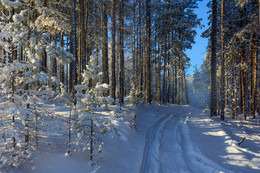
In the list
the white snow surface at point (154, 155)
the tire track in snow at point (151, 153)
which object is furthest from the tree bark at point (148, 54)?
the white snow surface at point (154, 155)

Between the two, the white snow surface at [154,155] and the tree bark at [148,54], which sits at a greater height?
the tree bark at [148,54]

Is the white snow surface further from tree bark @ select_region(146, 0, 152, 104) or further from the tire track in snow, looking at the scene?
tree bark @ select_region(146, 0, 152, 104)

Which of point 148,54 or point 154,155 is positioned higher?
point 148,54

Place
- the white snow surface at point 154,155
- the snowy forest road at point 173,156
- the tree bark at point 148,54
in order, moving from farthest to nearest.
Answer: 1. the tree bark at point 148,54
2. the snowy forest road at point 173,156
3. the white snow surface at point 154,155

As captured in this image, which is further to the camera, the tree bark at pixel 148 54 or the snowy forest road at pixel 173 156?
the tree bark at pixel 148 54

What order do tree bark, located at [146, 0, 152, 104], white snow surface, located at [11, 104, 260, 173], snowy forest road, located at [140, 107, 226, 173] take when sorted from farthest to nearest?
tree bark, located at [146, 0, 152, 104] → snowy forest road, located at [140, 107, 226, 173] → white snow surface, located at [11, 104, 260, 173]

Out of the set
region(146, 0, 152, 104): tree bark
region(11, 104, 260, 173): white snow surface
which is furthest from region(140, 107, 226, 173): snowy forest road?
region(146, 0, 152, 104): tree bark

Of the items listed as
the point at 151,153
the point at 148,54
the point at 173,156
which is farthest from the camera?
the point at 148,54

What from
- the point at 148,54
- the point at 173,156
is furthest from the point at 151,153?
the point at 148,54

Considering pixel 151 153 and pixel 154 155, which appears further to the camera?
pixel 151 153

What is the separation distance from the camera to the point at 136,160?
542cm

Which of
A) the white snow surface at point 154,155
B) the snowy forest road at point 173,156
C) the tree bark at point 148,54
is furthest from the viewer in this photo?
the tree bark at point 148,54

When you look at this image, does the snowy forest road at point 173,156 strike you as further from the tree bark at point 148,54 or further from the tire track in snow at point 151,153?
the tree bark at point 148,54

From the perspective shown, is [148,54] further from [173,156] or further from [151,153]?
[173,156]
